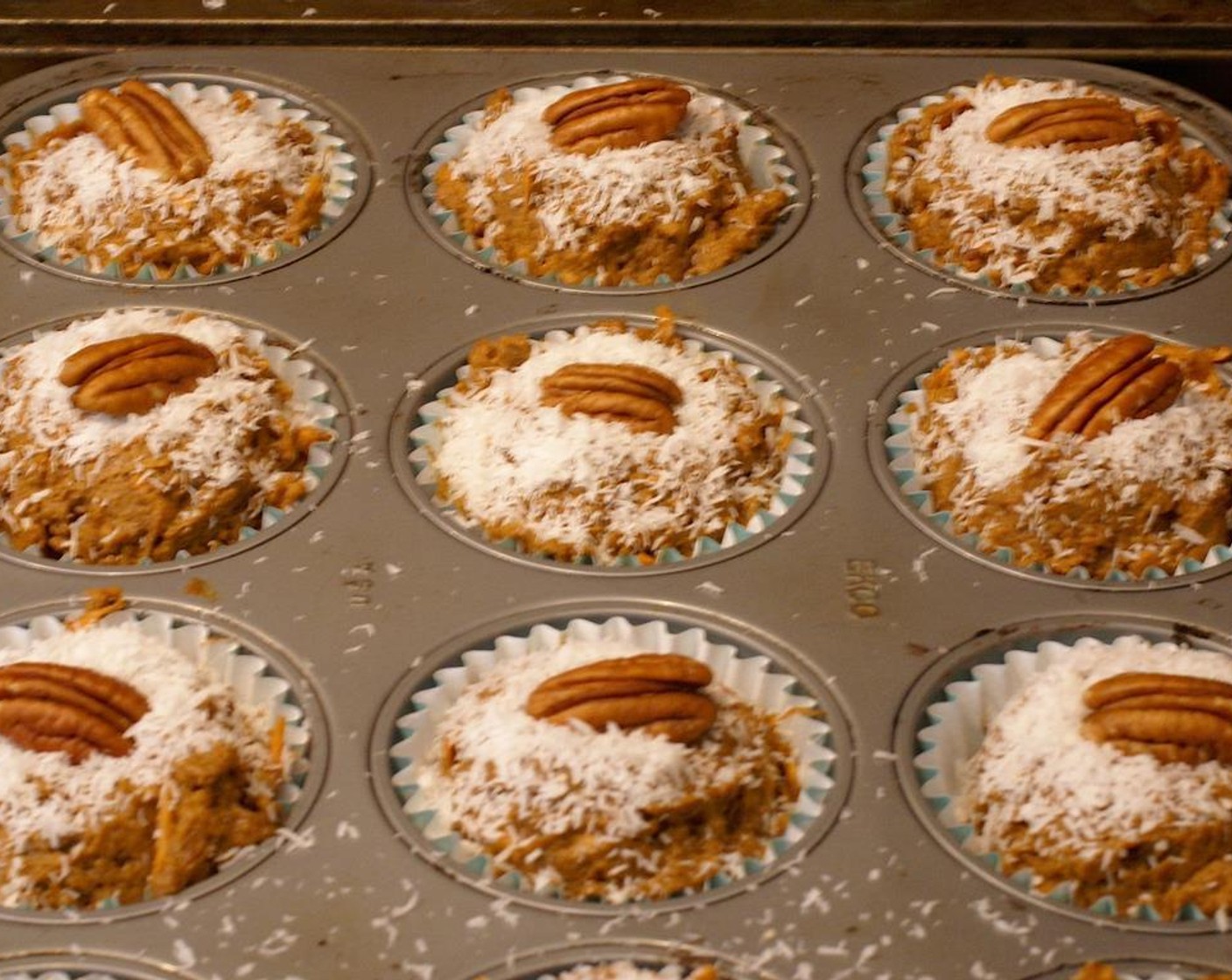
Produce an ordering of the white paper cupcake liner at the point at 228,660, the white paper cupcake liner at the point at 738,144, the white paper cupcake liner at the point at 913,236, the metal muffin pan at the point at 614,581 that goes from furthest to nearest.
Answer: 1. the white paper cupcake liner at the point at 738,144
2. the white paper cupcake liner at the point at 913,236
3. the white paper cupcake liner at the point at 228,660
4. the metal muffin pan at the point at 614,581

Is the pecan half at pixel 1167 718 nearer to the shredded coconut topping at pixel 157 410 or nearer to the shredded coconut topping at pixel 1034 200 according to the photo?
the shredded coconut topping at pixel 1034 200

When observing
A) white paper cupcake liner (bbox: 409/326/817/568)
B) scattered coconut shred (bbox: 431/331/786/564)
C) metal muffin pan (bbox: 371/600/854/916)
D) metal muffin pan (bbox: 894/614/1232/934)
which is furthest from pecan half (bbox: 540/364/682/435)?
metal muffin pan (bbox: 894/614/1232/934)

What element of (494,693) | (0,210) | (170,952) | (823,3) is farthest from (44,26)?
(170,952)

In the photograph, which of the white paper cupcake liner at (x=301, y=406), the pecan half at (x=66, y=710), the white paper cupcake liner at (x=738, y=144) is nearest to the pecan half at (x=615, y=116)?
the white paper cupcake liner at (x=738, y=144)

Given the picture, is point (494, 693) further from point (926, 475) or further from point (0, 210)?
point (0, 210)

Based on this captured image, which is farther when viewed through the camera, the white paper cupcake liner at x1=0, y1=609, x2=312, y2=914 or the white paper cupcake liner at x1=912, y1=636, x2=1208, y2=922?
the white paper cupcake liner at x1=0, y1=609, x2=312, y2=914

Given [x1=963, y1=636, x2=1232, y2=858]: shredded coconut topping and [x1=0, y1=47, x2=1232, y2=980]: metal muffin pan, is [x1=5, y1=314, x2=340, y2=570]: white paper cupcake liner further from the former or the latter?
[x1=963, y1=636, x2=1232, y2=858]: shredded coconut topping

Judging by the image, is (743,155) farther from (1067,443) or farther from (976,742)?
(976,742)
